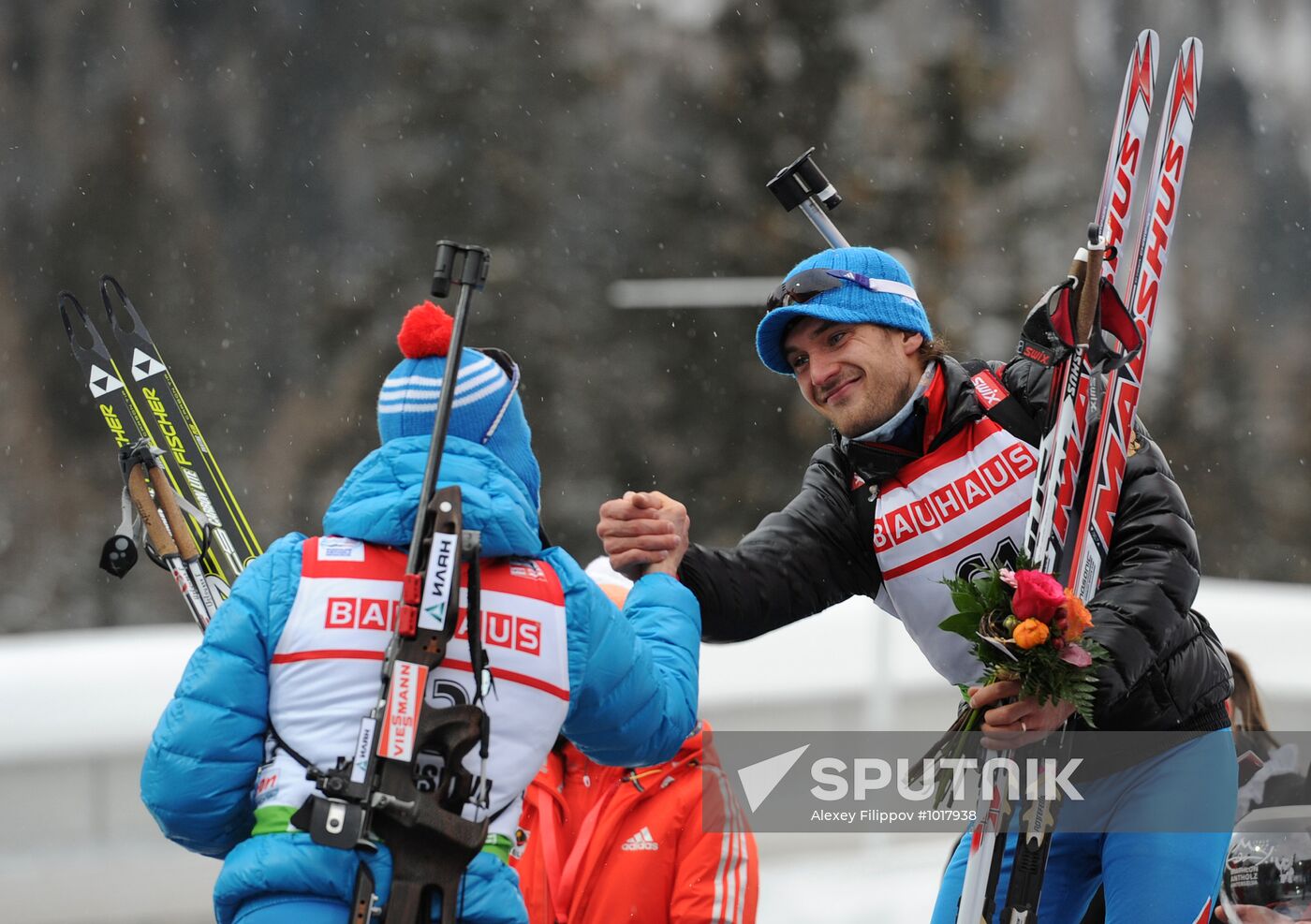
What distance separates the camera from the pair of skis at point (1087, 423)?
127 inches

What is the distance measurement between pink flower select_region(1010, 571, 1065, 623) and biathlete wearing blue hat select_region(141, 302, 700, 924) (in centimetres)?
70

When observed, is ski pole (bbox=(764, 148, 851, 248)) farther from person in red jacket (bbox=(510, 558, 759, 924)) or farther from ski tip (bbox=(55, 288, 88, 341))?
ski tip (bbox=(55, 288, 88, 341))

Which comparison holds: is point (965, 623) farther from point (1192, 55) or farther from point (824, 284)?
point (1192, 55)

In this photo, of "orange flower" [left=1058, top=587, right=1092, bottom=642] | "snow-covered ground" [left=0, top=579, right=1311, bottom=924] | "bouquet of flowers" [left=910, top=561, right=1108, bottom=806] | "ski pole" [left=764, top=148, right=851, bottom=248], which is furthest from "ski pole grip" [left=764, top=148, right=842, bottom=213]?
"snow-covered ground" [left=0, top=579, right=1311, bottom=924]

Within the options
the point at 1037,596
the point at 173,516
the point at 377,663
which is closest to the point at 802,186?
the point at 1037,596

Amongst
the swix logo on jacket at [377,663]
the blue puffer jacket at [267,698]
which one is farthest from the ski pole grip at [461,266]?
the swix logo on jacket at [377,663]

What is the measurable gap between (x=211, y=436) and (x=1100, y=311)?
16070 mm

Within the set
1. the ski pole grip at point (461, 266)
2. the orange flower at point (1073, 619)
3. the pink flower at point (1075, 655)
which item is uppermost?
the ski pole grip at point (461, 266)

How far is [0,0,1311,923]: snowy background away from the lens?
1808cm

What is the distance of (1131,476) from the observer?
10.9ft

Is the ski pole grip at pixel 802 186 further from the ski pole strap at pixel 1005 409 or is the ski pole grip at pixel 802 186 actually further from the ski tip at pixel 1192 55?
the ski tip at pixel 1192 55

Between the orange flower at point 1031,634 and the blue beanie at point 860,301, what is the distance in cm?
71

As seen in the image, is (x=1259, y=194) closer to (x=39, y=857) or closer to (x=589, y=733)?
(x=39, y=857)

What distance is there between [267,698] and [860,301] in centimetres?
153
